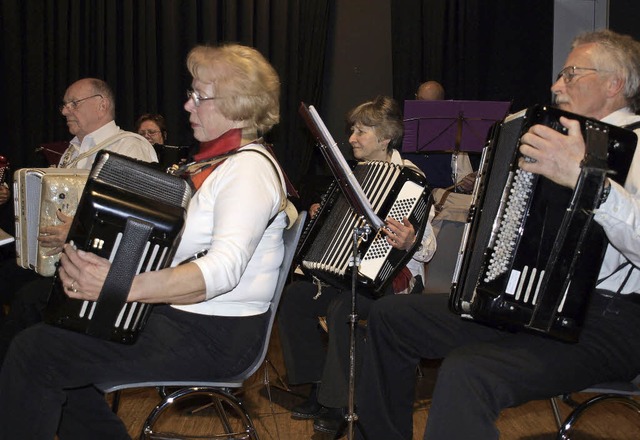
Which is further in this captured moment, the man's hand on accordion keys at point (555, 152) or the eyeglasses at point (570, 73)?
the eyeglasses at point (570, 73)

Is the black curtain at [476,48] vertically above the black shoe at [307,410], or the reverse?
the black curtain at [476,48]

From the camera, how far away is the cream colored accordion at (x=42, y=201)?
10.1 feet

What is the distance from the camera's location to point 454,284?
2.22 m

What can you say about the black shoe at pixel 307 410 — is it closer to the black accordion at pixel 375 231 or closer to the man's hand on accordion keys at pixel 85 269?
the black accordion at pixel 375 231

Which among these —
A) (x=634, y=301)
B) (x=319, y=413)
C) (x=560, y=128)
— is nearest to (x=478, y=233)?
(x=560, y=128)

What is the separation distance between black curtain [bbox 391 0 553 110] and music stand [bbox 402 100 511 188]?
162 centimetres

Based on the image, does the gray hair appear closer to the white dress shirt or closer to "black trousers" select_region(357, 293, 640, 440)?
the white dress shirt

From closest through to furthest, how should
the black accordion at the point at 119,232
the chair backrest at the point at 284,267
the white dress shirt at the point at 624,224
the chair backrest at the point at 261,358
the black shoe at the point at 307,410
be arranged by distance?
1. the black accordion at the point at 119,232
2. the white dress shirt at the point at 624,224
3. the chair backrest at the point at 261,358
4. the chair backrest at the point at 284,267
5. the black shoe at the point at 307,410

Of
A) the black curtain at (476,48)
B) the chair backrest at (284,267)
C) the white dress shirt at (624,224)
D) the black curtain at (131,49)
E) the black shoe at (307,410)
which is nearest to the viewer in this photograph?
the white dress shirt at (624,224)

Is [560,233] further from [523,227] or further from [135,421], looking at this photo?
[135,421]

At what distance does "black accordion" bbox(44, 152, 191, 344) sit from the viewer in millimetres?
1841

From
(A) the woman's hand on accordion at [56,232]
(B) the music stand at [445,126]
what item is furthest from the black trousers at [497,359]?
(B) the music stand at [445,126]

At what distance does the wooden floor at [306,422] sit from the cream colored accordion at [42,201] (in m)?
0.84

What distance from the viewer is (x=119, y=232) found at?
185cm
